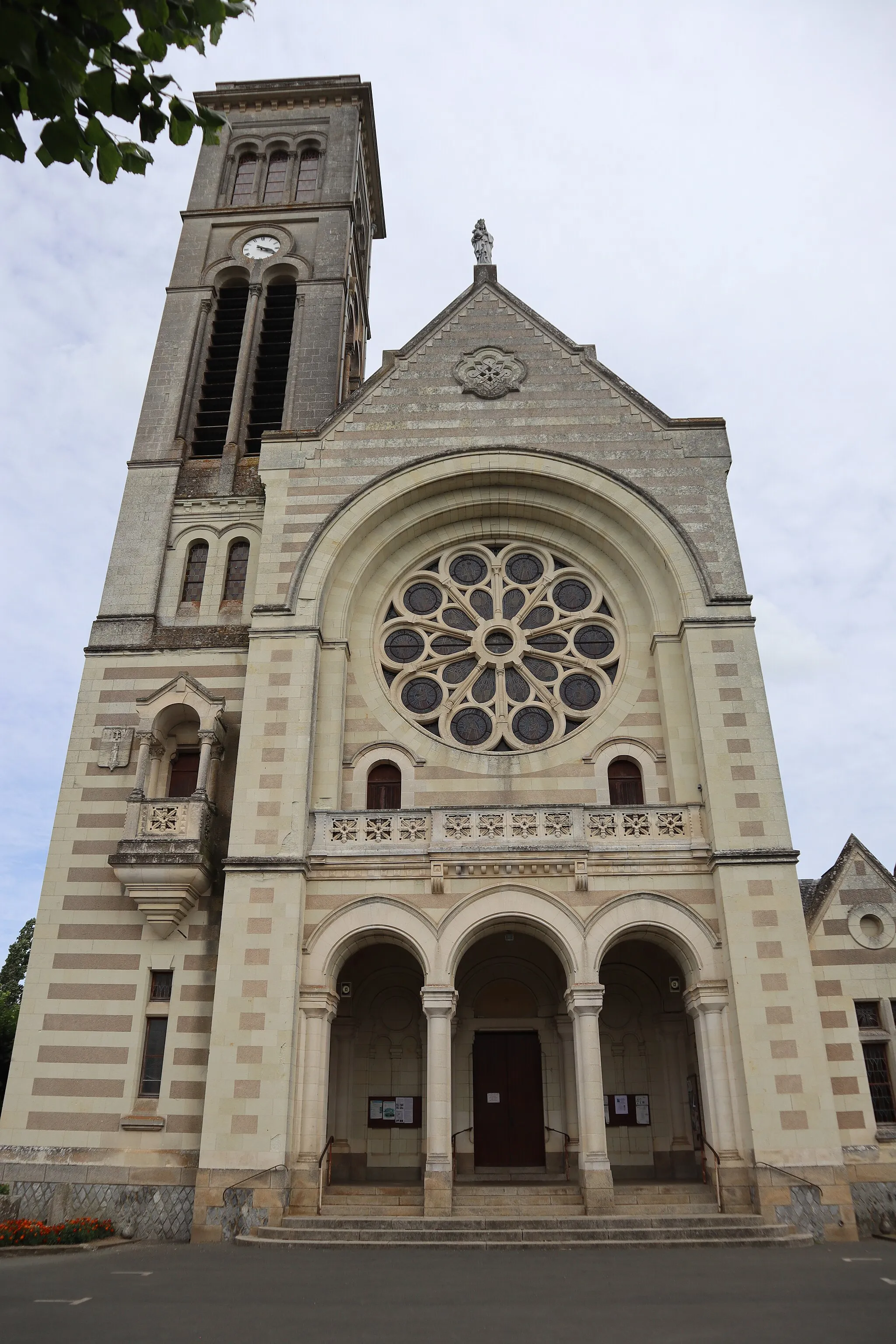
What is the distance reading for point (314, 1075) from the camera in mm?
18062

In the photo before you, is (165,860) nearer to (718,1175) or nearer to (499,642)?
(499,642)

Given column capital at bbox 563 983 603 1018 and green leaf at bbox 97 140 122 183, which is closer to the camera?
green leaf at bbox 97 140 122 183

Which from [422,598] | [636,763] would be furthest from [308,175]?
[636,763]

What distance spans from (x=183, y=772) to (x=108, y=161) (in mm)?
17012

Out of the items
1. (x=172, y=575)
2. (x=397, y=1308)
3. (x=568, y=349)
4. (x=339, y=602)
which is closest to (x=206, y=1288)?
(x=397, y=1308)

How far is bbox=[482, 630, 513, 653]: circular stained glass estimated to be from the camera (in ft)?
75.6

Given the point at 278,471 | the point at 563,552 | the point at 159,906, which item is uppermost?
the point at 278,471

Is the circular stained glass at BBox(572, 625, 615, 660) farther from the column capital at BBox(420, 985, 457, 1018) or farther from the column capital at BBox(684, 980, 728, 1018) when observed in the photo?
the column capital at BBox(420, 985, 457, 1018)

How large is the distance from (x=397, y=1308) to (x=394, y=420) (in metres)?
19.3

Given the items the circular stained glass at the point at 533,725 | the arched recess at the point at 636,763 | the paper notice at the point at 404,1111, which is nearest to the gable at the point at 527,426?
the arched recess at the point at 636,763

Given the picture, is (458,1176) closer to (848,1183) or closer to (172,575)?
(848,1183)

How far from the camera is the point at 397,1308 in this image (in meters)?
10.3

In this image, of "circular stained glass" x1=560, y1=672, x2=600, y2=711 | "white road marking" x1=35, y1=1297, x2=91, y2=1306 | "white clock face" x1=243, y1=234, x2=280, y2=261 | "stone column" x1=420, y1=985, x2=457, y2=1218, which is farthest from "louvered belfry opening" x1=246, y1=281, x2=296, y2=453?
"white road marking" x1=35, y1=1297, x2=91, y2=1306

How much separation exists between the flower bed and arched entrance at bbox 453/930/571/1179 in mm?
7081
